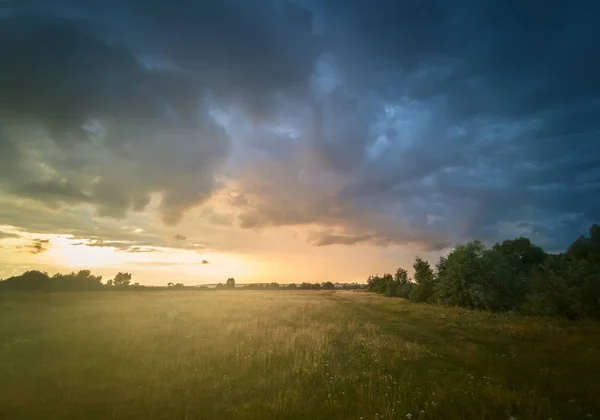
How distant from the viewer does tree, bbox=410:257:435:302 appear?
6831 cm

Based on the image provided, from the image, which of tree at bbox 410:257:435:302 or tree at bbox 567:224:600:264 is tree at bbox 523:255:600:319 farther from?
tree at bbox 410:257:435:302

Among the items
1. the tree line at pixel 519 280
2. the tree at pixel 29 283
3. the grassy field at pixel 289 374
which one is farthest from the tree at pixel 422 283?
the tree at pixel 29 283

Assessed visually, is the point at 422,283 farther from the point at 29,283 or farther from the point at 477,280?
the point at 29,283

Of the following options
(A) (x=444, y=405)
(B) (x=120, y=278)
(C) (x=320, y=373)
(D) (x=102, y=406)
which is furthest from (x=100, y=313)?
(B) (x=120, y=278)

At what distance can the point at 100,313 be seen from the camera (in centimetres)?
3003

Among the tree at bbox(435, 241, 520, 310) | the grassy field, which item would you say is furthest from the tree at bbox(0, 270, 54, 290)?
the tree at bbox(435, 241, 520, 310)

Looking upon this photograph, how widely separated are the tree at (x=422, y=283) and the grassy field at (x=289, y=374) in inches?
1840

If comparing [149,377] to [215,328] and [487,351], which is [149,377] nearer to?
[215,328]

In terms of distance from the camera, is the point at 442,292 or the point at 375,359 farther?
the point at 442,292

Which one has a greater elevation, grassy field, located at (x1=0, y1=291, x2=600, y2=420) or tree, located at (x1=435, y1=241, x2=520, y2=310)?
tree, located at (x1=435, y1=241, x2=520, y2=310)

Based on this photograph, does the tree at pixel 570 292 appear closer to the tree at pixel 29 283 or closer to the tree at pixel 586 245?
the tree at pixel 586 245

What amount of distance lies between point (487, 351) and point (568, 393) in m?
6.49

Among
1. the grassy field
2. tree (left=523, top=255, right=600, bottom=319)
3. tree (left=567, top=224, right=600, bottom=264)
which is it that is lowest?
the grassy field

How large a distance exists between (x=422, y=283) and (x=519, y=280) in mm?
25884
